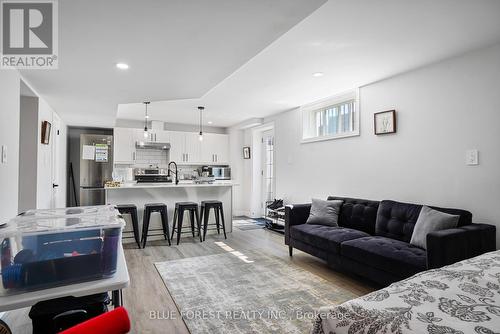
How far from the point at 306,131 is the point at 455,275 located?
387 centimetres

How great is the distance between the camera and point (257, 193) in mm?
6770

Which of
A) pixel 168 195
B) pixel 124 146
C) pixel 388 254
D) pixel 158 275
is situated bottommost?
pixel 158 275

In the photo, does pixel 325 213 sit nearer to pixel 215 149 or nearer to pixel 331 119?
pixel 331 119

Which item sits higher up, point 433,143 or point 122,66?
point 122,66

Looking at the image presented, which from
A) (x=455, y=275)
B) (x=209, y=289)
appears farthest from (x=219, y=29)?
(x=209, y=289)

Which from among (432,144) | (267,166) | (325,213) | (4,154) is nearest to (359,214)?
(325,213)

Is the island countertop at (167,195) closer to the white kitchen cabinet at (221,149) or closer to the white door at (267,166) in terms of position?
the white door at (267,166)

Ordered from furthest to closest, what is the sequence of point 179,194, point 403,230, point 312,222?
point 179,194, point 312,222, point 403,230

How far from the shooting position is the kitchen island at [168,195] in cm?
441

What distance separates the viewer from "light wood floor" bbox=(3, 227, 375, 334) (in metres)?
2.14

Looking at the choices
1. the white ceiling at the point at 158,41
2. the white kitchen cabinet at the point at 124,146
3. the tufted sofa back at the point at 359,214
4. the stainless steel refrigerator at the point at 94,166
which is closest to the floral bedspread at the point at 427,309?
the white ceiling at the point at 158,41

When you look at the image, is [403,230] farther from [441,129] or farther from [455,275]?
[455,275]

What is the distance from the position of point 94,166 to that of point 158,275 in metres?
4.08

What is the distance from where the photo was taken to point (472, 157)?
2.69m
